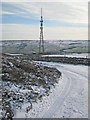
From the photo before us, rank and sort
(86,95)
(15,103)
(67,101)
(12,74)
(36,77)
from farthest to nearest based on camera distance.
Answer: (36,77), (12,74), (86,95), (67,101), (15,103)

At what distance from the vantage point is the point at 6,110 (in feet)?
43.9

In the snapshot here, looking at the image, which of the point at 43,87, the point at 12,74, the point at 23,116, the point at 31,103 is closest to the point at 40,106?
the point at 31,103

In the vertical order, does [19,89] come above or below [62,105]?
above

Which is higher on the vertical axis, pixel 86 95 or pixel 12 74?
pixel 12 74

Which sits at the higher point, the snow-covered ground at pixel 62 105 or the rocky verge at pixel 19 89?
the rocky verge at pixel 19 89

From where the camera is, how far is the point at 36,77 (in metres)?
22.0

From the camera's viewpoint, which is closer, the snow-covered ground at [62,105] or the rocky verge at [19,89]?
the snow-covered ground at [62,105]

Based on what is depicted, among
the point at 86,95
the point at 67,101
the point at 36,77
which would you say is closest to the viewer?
the point at 67,101

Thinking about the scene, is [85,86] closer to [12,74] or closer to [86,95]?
[86,95]

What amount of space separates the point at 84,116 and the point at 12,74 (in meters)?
8.55

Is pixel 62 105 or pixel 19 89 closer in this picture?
pixel 62 105

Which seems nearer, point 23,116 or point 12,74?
point 23,116

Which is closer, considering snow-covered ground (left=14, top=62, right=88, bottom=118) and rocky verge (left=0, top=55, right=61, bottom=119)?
snow-covered ground (left=14, top=62, right=88, bottom=118)

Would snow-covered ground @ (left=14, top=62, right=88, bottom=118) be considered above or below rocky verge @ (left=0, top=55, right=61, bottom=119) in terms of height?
below
